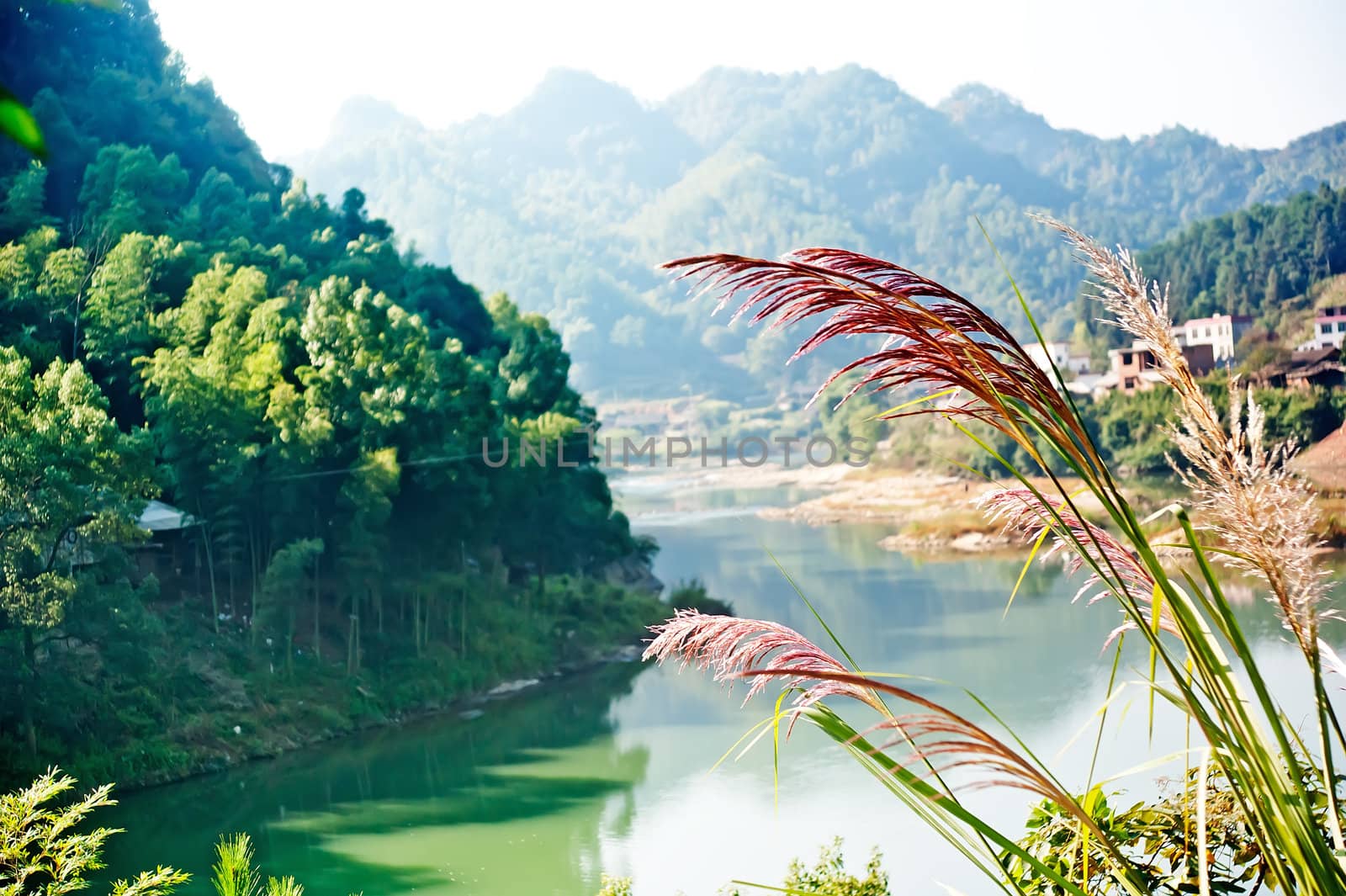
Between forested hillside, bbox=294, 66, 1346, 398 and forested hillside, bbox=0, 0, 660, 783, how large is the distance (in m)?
34.8

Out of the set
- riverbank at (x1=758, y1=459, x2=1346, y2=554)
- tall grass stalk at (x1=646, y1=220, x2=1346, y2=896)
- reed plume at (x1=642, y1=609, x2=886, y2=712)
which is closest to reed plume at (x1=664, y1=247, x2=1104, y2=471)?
tall grass stalk at (x1=646, y1=220, x2=1346, y2=896)

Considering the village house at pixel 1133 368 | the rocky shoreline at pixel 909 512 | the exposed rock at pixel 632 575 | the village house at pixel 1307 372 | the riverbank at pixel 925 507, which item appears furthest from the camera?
the village house at pixel 1133 368

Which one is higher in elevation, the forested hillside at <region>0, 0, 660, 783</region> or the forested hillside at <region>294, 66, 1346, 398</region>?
the forested hillside at <region>294, 66, 1346, 398</region>

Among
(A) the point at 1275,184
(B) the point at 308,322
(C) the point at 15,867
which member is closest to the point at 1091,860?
(C) the point at 15,867

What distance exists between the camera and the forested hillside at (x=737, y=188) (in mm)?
54688

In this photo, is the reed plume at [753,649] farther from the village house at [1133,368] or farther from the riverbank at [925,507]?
the village house at [1133,368]

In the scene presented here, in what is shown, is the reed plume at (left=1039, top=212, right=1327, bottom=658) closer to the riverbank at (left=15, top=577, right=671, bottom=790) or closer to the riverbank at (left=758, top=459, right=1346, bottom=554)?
the riverbank at (left=15, top=577, right=671, bottom=790)

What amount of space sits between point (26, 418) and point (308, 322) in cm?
252

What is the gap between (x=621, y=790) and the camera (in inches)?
296

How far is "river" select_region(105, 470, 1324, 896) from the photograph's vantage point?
599 centimetres

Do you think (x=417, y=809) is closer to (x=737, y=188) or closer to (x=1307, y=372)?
(x=1307, y=372)

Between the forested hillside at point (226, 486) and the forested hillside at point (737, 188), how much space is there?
34.8 m

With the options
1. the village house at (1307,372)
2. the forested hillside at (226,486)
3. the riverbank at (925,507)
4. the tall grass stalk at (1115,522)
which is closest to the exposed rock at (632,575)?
the forested hillside at (226,486)

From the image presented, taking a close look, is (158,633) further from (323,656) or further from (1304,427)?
(1304,427)
